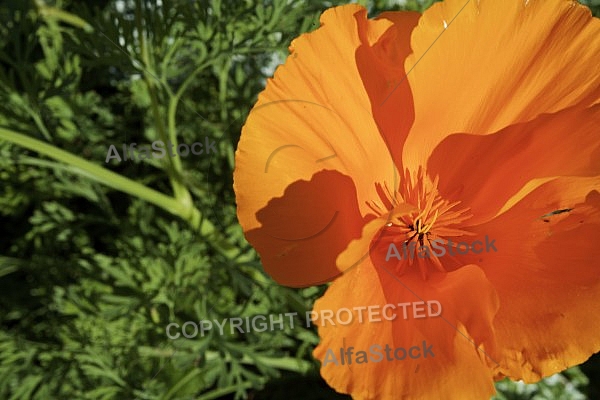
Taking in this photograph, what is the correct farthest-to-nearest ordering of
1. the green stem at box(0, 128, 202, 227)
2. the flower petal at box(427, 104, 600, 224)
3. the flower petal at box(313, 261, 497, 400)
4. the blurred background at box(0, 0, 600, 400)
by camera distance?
1. the blurred background at box(0, 0, 600, 400)
2. the green stem at box(0, 128, 202, 227)
3. the flower petal at box(427, 104, 600, 224)
4. the flower petal at box(313, 261, 497, 400)

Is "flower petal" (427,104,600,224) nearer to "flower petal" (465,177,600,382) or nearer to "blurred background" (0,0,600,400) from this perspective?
"flower petal" (465,177,600,382)

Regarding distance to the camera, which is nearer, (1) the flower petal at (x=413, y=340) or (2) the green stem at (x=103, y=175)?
(1) the flower petal at (x=413, y=340)

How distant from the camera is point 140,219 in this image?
5.87ft

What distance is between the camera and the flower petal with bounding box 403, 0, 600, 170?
0.92m

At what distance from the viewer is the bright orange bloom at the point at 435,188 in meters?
0.86

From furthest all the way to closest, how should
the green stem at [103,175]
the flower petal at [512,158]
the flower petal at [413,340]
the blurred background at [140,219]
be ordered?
the blurred background at [140,219]
the green stem at [103,175]
the flower petal at [512,158]
the flower petal at [413,340]

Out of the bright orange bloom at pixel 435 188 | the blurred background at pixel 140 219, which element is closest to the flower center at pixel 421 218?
the bright orange bloom at pixel 435 188

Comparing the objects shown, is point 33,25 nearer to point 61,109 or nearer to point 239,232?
point 61,109

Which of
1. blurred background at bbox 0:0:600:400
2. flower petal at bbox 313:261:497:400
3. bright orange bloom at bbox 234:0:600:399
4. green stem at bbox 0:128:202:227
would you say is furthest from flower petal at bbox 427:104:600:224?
green stem at bbox 0:128:202:227

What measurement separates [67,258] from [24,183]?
33 centimetres

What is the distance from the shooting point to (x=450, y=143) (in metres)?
1.05

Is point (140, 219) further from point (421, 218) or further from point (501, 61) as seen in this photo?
point (501, 61)

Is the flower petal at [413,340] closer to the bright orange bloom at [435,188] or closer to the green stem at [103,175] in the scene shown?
the bright orange bloom at [435,188]

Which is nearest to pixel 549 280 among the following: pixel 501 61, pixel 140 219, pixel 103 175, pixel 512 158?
pixel 512 158
